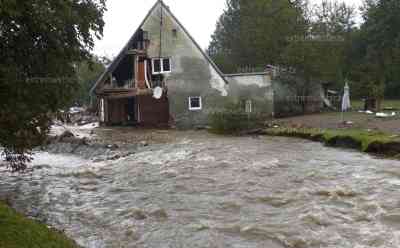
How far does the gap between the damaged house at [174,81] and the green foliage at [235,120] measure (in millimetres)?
5807

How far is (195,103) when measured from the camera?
3192 centimetres

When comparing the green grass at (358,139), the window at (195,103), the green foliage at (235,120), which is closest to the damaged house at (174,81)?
the window at (195,103)

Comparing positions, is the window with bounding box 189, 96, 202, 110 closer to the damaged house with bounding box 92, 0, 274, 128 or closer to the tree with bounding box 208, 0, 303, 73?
the damaged house with bounding box 92, 0, 274, 128

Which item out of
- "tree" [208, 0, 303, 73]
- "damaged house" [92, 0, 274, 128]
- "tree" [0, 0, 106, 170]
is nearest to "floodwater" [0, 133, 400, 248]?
"tree" [0, 0, 106, 170]

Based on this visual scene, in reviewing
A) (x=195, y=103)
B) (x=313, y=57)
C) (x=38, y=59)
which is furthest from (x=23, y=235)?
(x=313, y=57)

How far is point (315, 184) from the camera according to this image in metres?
Result: 11.2

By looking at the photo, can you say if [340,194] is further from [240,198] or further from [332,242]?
[332,242]

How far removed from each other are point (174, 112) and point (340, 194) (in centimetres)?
2226

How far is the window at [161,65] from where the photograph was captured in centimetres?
3200

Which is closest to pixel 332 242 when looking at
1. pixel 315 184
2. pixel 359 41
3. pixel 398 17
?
pixel 315 184

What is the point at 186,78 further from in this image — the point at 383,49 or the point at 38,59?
the point at 383,49

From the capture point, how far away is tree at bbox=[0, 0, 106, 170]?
8.62 meters

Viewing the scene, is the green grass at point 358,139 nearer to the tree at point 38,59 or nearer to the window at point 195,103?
the window at point 195,103

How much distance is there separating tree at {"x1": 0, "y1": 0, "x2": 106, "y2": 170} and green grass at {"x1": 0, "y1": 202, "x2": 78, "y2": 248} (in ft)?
11.7
